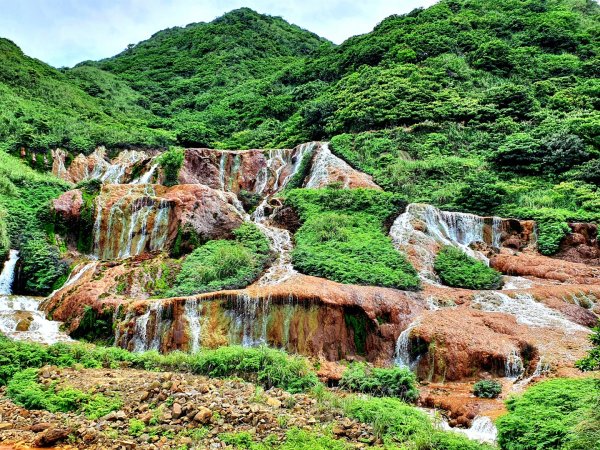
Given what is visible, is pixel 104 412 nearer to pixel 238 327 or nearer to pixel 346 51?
pixel 238 327

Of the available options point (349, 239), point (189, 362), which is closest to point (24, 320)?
point (189, 362)

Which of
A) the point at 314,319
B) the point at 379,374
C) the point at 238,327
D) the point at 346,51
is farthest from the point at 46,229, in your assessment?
the point at 346,51

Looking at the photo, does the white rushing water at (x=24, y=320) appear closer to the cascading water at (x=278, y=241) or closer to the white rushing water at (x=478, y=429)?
the cascading water at (x=278, y=241)

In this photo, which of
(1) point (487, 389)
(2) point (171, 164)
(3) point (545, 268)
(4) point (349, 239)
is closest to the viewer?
(1) point (487, 389)

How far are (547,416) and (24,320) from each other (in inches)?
659

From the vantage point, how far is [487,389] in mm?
12148

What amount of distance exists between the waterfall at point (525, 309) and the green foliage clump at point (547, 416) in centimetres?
681

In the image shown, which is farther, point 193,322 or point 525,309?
point 525,309

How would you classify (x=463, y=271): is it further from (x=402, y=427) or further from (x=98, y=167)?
(x=98, y=167)

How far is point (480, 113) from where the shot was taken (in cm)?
3591

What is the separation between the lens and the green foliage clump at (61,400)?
8.66 m

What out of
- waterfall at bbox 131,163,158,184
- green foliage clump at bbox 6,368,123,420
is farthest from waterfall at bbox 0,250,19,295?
green foliage clump at bbox 6,368,123,420

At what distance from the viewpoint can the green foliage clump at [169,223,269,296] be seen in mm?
17281

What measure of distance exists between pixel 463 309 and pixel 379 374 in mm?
5713
